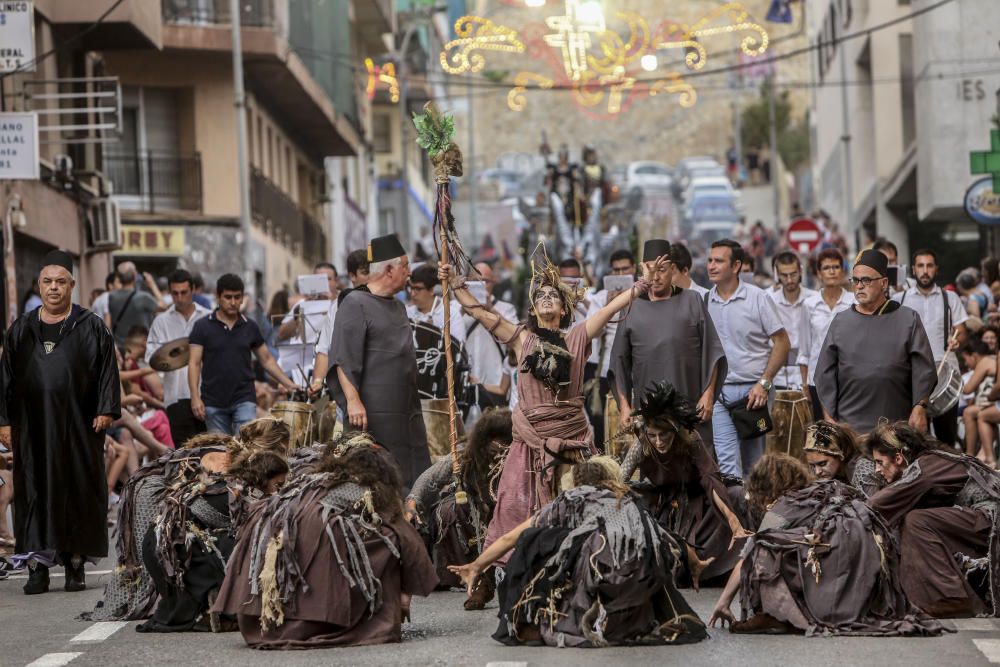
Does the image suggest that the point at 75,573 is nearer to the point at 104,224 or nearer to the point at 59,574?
the point at 59,574

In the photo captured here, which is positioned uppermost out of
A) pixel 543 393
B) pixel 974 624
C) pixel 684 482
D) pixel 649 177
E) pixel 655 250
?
pixel 649 177

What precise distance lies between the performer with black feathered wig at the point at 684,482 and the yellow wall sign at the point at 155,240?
2636cm

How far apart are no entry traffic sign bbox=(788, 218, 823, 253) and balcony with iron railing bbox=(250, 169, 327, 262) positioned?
33.6 feet

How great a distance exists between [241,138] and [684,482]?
26.3 m

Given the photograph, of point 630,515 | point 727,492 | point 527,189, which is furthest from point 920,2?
point 527,189

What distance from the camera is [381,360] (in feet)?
41.2

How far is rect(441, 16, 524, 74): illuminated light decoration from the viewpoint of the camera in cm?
2634

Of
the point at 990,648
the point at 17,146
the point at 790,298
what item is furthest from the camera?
the point at 17,146

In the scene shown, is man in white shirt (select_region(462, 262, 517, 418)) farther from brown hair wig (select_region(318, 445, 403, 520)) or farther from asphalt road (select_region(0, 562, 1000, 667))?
brown hair wig (select_region(318, 445, 403, 520))

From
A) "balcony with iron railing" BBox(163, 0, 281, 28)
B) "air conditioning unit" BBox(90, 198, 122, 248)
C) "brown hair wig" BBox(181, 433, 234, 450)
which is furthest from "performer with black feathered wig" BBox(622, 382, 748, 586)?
"balcony with iron railing" BBox(163, 0, 281, 28)

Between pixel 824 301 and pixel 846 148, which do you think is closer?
pixel 824 301

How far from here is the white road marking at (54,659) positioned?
9.80 m

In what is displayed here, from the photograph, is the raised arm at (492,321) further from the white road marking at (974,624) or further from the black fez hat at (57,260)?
the black fez hat at (57,260)

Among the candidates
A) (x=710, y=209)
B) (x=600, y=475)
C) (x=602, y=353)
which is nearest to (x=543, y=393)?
(x=600, y=475)
